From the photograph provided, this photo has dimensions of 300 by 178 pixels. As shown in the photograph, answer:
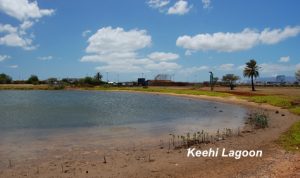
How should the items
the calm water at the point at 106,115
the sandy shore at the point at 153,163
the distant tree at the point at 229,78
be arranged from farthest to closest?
the distant tree at the point at 229,78 → the calm water at the point at 106,115 → the sandy shore at the point at 153,163

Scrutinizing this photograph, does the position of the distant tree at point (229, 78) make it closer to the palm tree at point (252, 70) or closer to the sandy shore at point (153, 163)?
the palm tree at point (252, 70)

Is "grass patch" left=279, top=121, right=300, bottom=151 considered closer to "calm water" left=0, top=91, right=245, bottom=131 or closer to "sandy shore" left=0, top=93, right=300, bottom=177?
"sandy shore" left=0, top=93, right=300, bottom=177

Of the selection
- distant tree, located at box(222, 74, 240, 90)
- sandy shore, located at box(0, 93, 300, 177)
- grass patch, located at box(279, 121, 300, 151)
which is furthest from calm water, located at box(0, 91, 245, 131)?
distant tree, located at box(222, 74, 240, 90)

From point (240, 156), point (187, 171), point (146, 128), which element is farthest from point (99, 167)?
point (146, 128)

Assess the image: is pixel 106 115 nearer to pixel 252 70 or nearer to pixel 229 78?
pixel 252 70

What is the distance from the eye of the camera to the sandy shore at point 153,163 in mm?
15945

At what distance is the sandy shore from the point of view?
15.9m

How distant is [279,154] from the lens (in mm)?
18906

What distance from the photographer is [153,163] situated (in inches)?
720

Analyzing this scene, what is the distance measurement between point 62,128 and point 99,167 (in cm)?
1837

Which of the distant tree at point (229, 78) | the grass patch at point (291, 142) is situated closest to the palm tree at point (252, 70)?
the distant tree at point (229, 78)

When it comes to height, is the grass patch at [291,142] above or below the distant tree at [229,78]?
below

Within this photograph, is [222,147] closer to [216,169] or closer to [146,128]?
[216,169]

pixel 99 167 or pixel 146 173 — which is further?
pixel 99 167
